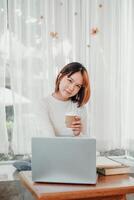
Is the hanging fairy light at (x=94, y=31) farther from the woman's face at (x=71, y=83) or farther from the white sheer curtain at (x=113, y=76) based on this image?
the woman's face at (x=71, y=83)

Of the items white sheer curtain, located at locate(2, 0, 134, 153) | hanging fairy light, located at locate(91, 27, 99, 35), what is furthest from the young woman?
hanging fairy light, located at locate(91, 27, 99, 35)

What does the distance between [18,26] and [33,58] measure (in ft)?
0.91

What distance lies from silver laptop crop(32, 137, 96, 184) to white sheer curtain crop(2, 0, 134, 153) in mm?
1308

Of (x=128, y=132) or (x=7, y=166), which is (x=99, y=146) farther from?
(x=7, y=166)

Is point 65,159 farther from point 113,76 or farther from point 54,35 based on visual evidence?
point 113,76

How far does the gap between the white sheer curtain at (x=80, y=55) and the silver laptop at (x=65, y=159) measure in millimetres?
1308

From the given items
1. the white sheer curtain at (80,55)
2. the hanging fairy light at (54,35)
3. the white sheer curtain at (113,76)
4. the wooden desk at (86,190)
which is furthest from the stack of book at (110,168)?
the hanging fairy light at (54,35)

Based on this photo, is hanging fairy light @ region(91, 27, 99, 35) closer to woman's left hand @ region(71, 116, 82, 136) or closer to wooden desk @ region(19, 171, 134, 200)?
A: woman's left hand @ region(71, 116, 82, 136)

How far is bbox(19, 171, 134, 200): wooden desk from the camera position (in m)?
1.41

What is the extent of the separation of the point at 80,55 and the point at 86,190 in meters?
1.74

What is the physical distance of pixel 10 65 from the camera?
282cm

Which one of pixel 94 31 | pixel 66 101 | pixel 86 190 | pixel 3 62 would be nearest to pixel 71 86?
pixel 66 101

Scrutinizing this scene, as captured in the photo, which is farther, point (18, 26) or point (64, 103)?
point (18, 26)

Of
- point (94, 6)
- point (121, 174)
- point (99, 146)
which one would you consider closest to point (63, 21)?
point (94, 6)
